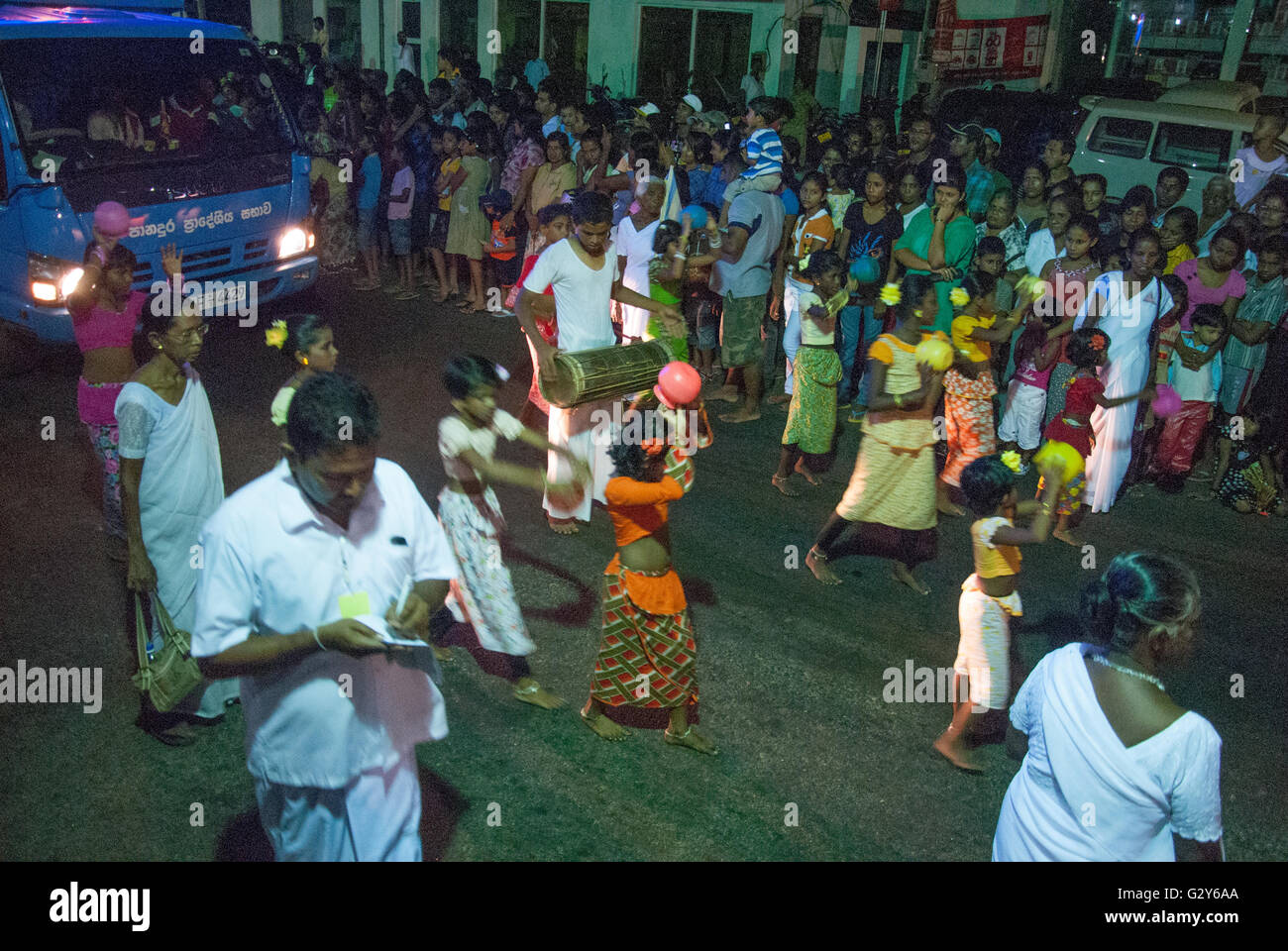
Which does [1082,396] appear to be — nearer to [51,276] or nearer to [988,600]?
[988,600]

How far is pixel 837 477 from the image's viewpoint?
7180mm

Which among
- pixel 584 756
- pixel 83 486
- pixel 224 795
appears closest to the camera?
pixel 224 795

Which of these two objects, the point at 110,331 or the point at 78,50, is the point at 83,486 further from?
the point at 78,50

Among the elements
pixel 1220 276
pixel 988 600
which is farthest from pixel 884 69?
pixel 988 600

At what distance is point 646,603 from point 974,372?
314 cm

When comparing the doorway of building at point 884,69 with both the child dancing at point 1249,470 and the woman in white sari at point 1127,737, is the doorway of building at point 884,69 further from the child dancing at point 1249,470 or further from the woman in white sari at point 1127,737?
the woman in white sari at point 1127,737

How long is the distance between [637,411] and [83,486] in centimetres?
406

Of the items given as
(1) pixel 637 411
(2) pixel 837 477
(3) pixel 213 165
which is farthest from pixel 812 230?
(3) pixel 213 165

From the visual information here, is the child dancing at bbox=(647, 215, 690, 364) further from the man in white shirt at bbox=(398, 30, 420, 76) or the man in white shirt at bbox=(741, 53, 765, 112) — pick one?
the man in white shirt at bbox=(398, 30, 420, 76)

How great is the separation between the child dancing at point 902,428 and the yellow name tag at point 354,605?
3373mm

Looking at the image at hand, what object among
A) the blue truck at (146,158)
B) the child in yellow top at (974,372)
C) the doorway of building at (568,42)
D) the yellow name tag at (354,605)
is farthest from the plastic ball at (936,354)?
the doorway of building at (568,42)

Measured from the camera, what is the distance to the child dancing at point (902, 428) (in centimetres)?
532

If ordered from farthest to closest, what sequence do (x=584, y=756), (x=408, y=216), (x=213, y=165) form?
(x=408, y=216) < (x=213, y=165) < (x=584, y=756)

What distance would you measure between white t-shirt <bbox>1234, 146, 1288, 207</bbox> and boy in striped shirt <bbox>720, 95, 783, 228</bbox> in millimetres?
4508
